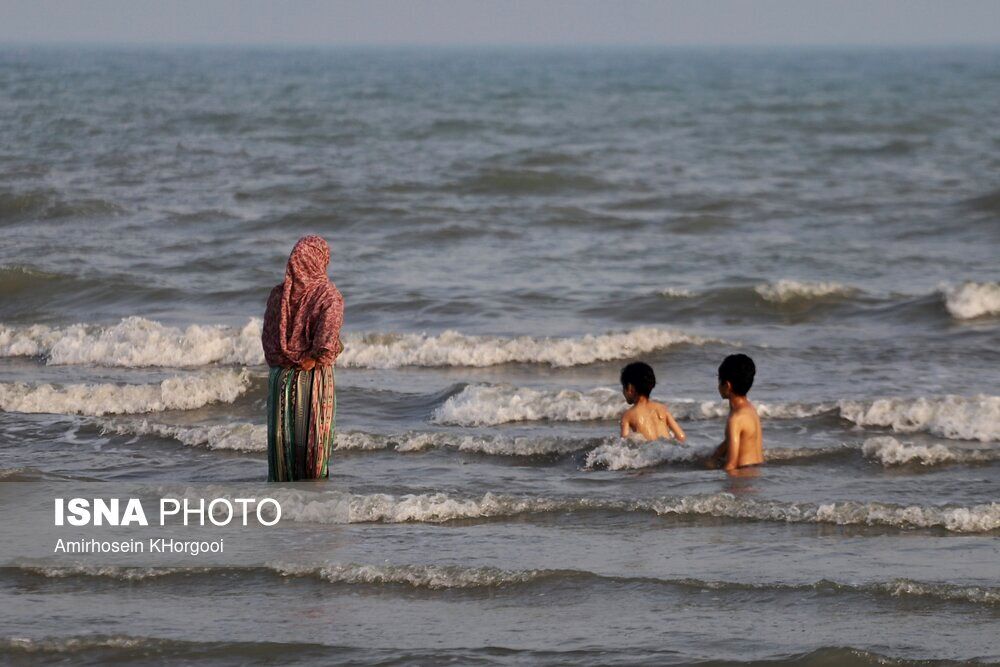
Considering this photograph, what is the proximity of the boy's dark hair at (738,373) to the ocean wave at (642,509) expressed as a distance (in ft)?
3.27

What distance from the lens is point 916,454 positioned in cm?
756

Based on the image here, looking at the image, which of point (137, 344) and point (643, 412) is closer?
point (643, 412)

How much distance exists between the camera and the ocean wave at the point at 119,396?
29.6 ft

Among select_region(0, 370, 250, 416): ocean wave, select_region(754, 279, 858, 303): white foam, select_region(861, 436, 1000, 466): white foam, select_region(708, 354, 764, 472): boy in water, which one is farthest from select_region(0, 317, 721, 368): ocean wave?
select_region(861, 436, 1000, 466): white foam

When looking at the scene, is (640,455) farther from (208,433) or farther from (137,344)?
(137,344)

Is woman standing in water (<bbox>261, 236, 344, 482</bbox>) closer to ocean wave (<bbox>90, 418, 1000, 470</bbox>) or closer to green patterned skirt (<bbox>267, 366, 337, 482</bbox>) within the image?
green patterned skirt (<bbox>267, 366, 337, 482</bbox>)

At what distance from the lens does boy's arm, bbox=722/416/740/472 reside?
290 inches

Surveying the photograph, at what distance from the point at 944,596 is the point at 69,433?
17.0 ft

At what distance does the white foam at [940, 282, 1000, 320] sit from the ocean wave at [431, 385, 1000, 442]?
3210 mm

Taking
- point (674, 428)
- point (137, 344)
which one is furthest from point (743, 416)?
point (137, 344)

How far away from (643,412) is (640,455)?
0.35m

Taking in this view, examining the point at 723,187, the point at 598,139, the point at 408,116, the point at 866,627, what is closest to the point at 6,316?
the point at 866,627

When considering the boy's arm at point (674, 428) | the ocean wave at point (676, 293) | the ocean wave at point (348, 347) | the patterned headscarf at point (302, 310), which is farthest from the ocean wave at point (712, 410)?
the ocean wave at point (676, 293)

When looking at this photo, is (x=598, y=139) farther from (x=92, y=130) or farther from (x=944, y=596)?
(x=944, y=596)
